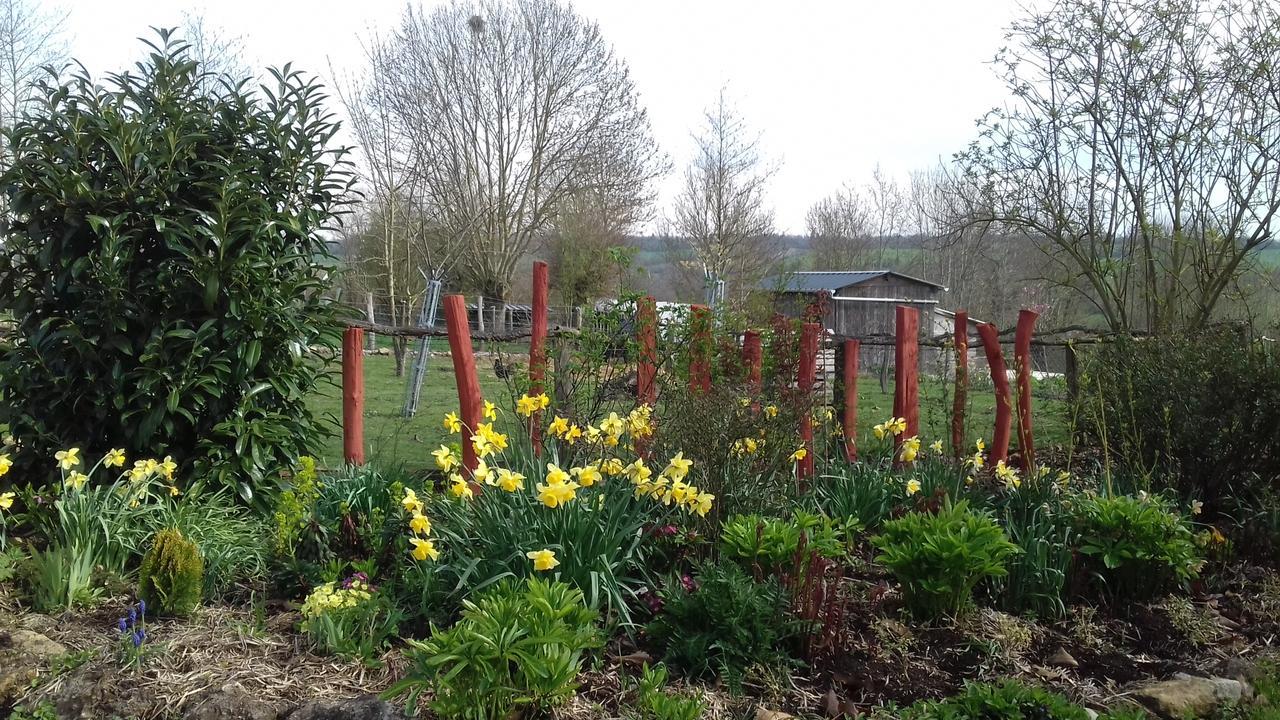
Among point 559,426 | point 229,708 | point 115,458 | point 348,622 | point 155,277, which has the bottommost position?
point 229,708

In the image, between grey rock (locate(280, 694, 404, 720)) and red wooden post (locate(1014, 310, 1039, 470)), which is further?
red wooden post (locate(1014, 310, 1039, 470))

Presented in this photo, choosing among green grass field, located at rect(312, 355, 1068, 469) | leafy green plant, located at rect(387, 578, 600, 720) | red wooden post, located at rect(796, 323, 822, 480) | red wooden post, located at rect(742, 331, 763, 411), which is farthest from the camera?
green grass field, located at rect(312, 355, 1068, 469)

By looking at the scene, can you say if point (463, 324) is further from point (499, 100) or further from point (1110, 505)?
point (499, 100)

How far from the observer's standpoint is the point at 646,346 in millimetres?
5000

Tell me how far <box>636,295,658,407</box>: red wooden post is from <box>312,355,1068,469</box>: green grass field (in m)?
1.06

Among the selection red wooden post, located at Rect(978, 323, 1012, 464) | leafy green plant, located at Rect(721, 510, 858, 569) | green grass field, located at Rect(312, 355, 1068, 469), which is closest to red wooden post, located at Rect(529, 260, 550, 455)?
green grass field, located at Rect(312, 355, 1068, 469)

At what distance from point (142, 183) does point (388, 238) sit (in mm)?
17307

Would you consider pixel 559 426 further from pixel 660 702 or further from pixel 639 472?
pixel 660 702

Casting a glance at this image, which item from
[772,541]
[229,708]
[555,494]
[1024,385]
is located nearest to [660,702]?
[555,494]

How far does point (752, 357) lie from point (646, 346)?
1.08m

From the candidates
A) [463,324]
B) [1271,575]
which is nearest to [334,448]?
[463,324]

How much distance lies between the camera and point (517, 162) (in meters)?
26.6

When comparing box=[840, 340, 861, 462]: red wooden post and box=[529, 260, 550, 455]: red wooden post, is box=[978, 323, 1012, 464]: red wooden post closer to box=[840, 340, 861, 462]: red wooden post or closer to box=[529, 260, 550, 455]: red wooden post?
box=[840, 340, 861, 462]: red wooden post

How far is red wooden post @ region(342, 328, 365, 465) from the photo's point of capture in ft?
18.2
